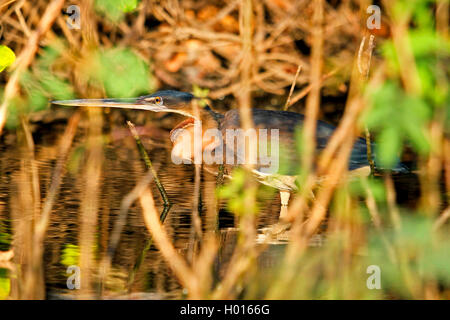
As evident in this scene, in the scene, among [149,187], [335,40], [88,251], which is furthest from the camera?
[335,40]

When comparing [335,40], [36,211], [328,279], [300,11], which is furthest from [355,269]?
[335,40]

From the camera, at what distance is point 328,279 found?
4.50 m

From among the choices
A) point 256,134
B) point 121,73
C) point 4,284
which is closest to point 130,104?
point 121,73

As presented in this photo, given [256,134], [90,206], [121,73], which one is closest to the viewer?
[90,206]

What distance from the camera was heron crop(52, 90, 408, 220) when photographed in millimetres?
6231

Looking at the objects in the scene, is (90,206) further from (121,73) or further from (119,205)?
(121,73)

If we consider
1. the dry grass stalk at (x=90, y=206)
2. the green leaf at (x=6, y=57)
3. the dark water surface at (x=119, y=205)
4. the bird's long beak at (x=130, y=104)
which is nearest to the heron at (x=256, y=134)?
the bird's long beak at (x=130, y=104)

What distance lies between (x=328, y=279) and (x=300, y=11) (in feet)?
20.1

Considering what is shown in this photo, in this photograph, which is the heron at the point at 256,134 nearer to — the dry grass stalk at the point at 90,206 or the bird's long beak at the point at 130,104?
the bird's long beak at the point at 130,104

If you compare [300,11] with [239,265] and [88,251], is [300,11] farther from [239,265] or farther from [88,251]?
[239,265]

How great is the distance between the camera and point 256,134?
6.42 metres

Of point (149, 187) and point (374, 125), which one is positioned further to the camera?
point (149, 187)

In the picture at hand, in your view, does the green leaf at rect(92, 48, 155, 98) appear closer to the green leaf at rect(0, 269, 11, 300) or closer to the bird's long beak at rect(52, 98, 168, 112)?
the bird's long beak at rect(52, 98, 168, 112)

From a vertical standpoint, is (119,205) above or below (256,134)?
below
